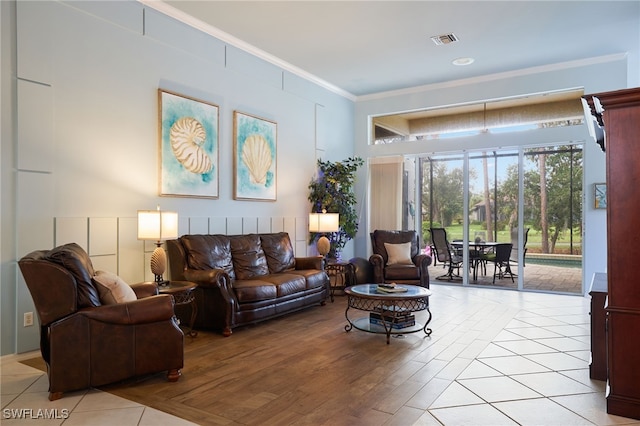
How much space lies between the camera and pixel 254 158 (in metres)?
5.93

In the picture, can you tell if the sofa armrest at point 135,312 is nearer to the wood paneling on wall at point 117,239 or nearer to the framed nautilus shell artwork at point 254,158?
the wood paneling on wall at point 117,239

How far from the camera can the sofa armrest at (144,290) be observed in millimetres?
3531

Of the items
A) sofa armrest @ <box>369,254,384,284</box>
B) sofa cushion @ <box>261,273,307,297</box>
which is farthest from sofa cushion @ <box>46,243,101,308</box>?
sofa armrest @ <box>369,254,384,284</box>

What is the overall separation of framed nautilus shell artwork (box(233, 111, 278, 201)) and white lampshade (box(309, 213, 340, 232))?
2.19ft

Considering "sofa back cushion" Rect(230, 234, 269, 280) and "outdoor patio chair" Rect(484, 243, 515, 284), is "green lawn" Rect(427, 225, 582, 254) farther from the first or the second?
"sofa back cushion" Rect(230, 234, 269, 280)

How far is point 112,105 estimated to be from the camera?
13.9 feet

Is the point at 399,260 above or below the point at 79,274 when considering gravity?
below

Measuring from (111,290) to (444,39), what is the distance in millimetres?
4704

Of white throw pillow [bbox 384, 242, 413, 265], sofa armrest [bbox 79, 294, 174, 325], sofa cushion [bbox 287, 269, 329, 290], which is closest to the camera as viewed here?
→ sofa armrest [bbox 79, 294, 174, 325]

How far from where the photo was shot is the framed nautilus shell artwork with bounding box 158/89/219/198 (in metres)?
4.75

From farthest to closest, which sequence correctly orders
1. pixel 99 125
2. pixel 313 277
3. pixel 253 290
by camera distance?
pixel 313 277 < pixel 253 290 < pixel 99 125

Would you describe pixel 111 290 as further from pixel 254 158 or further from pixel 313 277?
pixel 254 158

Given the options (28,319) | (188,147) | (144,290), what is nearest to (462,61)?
(188,147)

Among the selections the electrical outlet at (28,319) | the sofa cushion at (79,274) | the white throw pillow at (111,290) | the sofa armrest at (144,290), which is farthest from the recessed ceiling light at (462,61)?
the electrical outlet at (28,319)
